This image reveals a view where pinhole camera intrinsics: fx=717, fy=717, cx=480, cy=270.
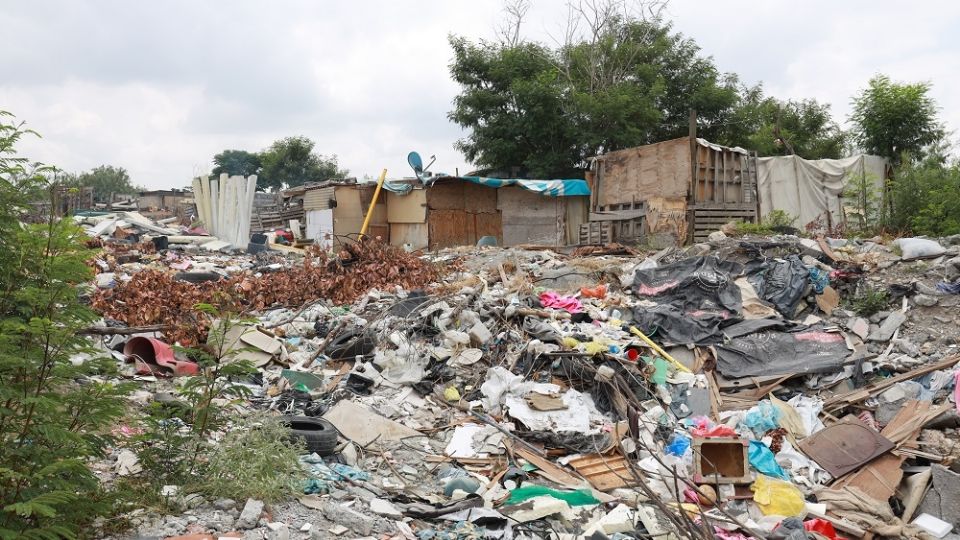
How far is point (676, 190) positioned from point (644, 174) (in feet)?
3.20

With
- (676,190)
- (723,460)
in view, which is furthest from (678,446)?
(676,190)

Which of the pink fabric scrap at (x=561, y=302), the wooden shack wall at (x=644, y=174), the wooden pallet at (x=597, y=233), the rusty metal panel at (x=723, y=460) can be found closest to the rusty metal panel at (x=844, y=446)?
the rusty metal panel at (x=723, y=460)

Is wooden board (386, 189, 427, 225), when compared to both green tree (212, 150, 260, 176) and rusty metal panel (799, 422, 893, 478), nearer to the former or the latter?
rusty metal panel (799, 422, 893, 478)

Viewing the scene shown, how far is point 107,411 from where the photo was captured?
10.5ft

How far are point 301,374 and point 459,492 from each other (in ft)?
8.35

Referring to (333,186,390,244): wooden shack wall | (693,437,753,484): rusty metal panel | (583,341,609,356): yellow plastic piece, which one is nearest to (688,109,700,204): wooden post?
(333,186,390,244): wooden shack wall

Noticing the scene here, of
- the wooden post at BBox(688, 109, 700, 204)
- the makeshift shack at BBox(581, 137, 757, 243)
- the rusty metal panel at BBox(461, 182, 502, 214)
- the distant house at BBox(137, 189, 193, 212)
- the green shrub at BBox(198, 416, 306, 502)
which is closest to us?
the green shrub at BBox(198, 416, 306, 502)

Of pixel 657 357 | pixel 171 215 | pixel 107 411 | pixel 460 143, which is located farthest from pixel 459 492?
pixel 171 215

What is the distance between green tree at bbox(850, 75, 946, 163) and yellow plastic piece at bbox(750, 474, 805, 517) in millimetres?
13228

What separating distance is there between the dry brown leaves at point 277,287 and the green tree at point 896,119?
38.4ft

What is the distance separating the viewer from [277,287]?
955 centimetres

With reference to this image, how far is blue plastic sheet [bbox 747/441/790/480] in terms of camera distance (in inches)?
225

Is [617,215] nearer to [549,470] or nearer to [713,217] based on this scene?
[713,217]

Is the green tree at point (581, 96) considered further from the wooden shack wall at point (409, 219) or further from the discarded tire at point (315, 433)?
the discarded tire at point (315, 433)
